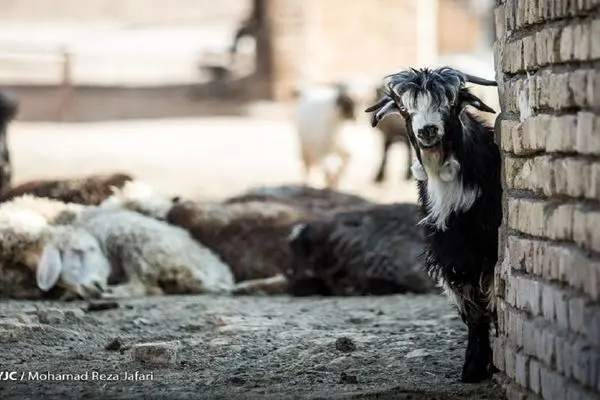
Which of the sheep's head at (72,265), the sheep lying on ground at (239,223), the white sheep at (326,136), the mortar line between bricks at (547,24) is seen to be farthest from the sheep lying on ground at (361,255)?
the white sheep at (326,136)

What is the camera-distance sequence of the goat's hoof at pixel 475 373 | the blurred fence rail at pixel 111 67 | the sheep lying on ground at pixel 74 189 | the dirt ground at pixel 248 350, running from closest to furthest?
the dirt ground at pixel 248 350 < the goat's hoof at pixel 475 373 < the sheep lying on ground at pixel 74 189 < the blurred fence rail at pixel 111 67

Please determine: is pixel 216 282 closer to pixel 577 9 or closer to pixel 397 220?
pixel 397 220

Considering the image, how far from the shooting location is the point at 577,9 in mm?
4160

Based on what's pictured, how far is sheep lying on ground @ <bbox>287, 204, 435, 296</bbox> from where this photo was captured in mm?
8609

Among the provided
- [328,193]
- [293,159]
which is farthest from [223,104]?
[328,193]

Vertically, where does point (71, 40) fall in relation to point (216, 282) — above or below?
above

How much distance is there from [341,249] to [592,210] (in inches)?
185

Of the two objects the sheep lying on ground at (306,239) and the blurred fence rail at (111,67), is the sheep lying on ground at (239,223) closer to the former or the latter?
the sheep lying on ground at (306,239)

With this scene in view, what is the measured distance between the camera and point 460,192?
5.56 m

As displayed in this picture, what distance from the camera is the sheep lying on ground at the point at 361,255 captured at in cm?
861

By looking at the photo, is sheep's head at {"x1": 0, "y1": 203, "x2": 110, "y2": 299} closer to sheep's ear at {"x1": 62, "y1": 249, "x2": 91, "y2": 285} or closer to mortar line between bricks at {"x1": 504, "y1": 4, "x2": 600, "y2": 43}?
sheep's ear at {"x1": 62, "y1": 249, "x2": 91, "y2": 285}

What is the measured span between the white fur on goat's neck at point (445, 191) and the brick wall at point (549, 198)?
0.26 metres

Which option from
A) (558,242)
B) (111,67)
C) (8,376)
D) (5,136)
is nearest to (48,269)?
(8,376)

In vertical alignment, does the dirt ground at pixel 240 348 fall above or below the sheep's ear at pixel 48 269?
below
